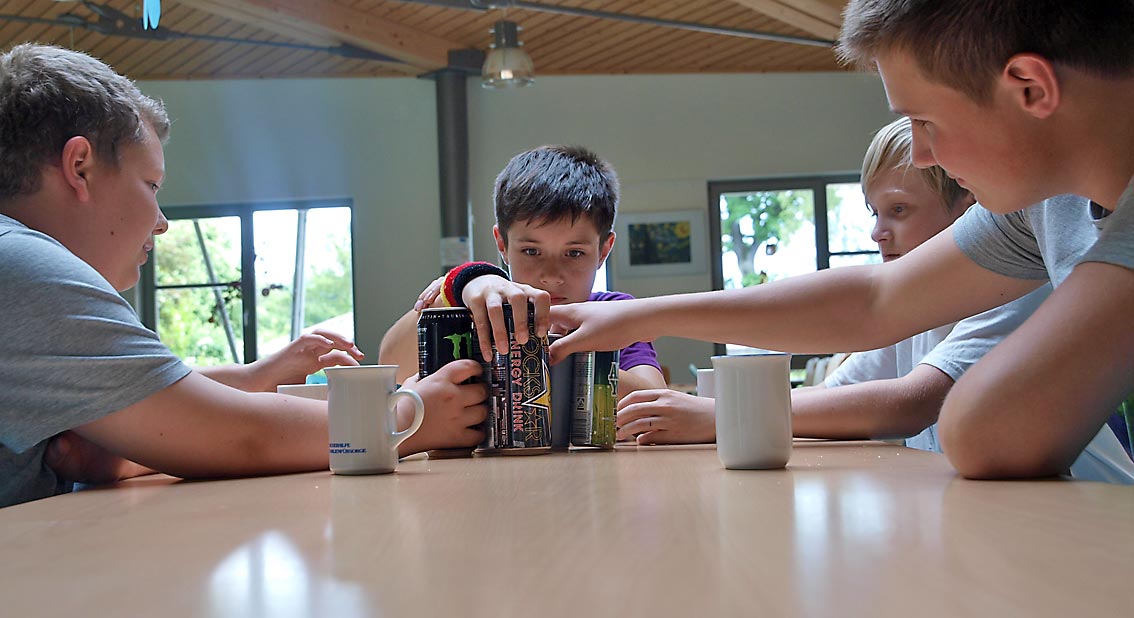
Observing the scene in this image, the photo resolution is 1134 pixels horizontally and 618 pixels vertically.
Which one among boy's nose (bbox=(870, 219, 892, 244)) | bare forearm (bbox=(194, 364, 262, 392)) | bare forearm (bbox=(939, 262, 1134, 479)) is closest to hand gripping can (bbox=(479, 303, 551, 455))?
bare forearm (bbox=(939, 262, 1134, 479))

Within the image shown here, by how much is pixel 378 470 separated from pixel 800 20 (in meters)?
6.12

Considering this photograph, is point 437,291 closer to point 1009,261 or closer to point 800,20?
point 1009,261

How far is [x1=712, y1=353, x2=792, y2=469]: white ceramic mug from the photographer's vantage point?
107 cm

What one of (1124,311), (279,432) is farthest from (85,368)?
(1124,311)

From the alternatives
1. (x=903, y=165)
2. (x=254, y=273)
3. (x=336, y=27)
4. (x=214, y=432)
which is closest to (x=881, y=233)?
(x=903, y=165)

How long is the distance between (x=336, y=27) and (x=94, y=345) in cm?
631

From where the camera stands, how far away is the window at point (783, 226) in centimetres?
816

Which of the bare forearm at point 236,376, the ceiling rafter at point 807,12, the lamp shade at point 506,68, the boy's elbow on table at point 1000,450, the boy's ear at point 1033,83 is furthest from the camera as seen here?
the ceiling rafter at point 807,12

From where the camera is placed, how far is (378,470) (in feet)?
3.72

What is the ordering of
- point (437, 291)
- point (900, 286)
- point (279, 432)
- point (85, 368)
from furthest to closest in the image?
point (437, 291)
point (900, 286)
point (279, 432)
point (85, 368)

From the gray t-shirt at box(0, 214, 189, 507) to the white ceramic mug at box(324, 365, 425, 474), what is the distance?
18 cm

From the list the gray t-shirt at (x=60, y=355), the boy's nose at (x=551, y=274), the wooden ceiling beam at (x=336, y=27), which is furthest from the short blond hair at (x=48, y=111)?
the wooden ceiling beam at (x=336, y=27)

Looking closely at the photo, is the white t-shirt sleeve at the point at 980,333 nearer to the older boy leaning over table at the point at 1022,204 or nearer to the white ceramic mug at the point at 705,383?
the older boy leaning over table at the point at 1022,204

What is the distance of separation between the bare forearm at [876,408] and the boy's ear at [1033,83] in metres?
0.53
